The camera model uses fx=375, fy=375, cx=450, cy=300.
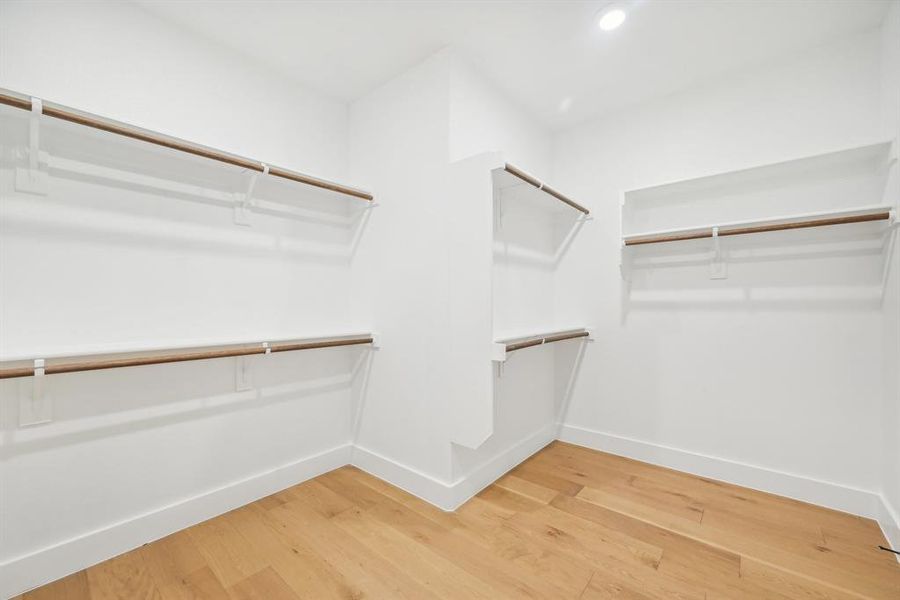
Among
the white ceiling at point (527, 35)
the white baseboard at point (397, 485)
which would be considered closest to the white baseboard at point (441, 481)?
the white baseboard at point (397, 485)

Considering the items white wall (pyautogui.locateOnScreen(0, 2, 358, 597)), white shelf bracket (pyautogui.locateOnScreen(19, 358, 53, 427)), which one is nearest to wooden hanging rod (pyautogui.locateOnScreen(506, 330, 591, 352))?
white wall (pyautogui.locateOnScreen(0, 2, 358, 597))

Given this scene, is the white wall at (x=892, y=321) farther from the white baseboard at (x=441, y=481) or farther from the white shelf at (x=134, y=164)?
the white shelf at (x=134, y=164)

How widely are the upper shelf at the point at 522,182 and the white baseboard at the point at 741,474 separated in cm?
159

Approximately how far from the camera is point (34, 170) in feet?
4.48

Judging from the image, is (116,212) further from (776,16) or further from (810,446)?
(810,446)

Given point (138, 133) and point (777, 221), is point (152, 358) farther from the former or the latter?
point (777, 221)

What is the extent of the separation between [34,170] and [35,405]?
85 cm

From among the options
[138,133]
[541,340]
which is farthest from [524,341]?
[138,133]

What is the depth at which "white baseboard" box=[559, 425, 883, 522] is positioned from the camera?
180 centimetres

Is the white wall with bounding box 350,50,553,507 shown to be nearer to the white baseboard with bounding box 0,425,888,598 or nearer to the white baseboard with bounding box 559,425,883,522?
the white baseboard with bounding box 0,425,888,598

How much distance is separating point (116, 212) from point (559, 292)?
2530 mm

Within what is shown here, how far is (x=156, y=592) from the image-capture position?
51.8 inches

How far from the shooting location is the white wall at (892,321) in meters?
1.58

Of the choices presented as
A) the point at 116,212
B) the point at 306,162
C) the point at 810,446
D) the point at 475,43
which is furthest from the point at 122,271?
the point at 810,446
